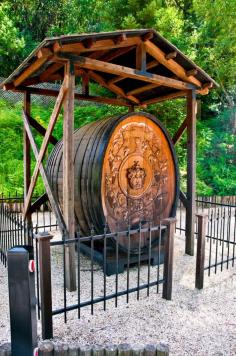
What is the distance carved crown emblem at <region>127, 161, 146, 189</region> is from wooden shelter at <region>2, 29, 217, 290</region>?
1.05m

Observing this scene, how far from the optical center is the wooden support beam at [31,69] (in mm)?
3584

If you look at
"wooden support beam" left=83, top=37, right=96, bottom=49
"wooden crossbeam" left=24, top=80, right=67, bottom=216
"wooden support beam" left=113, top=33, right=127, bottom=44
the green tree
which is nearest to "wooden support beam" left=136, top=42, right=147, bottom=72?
"wooden support beam" left=113, top=33, right=127, bottom=44

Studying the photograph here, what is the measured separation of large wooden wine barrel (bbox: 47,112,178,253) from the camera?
393 centimetres

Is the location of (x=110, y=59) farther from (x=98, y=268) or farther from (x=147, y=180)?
(x=98, y=268)

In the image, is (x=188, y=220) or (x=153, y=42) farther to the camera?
(x=188, y=220)

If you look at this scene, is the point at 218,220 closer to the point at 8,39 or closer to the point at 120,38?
the point at 120,38

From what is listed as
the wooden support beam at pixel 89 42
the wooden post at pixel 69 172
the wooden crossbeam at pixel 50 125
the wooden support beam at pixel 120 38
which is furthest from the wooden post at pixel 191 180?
the wooden crossbeam at pixel 50 125

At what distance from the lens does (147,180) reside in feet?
15.0

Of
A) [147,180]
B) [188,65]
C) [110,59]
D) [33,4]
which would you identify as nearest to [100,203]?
[147,180]

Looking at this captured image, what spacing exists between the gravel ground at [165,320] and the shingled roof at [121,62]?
9.84 feet

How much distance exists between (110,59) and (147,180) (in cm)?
207

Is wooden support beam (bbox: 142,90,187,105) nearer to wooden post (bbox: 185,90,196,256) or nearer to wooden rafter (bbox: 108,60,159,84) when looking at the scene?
wooden post (bbox: 185,90,196,256)

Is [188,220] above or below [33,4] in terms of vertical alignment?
below

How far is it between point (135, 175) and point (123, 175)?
0.68ft
